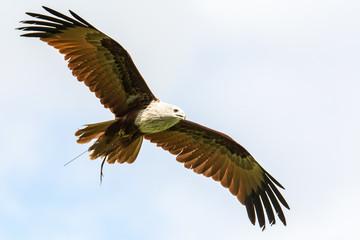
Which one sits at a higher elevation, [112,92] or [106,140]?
[112,92]

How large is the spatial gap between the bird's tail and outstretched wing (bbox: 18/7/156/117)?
1.89 feet

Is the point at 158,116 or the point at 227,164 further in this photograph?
the point at 227,164

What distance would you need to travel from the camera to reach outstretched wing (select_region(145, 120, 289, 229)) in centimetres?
1323

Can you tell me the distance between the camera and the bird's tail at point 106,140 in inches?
474

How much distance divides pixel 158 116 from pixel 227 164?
2.50 m

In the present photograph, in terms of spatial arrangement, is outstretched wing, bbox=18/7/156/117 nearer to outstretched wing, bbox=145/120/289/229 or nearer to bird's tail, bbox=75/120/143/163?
bird's tail, bbox=75/120/143/163

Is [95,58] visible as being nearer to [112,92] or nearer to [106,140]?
[112,92]

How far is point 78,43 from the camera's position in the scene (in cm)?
1194

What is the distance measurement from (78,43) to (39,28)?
78 cm

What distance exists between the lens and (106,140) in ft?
39.7

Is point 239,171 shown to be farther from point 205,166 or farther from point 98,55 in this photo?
point 98,55

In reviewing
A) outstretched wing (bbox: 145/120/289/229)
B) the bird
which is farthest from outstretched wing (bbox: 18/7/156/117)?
outstretched wing (bbox: 145/120/289/229)

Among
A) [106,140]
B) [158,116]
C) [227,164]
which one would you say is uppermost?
[158,116]

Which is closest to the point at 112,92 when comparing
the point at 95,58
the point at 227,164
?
the point at 95,58
